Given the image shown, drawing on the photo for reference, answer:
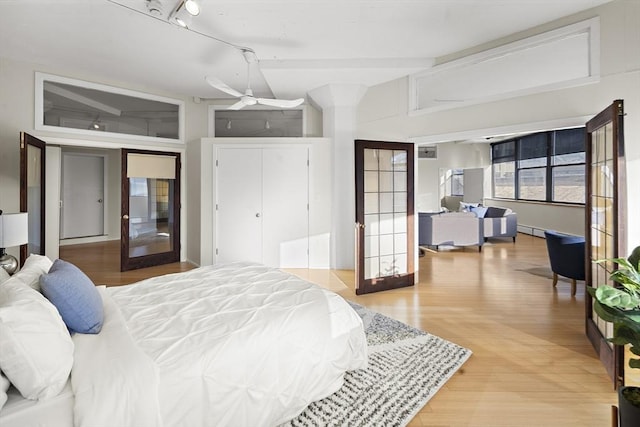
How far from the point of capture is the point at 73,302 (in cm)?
157

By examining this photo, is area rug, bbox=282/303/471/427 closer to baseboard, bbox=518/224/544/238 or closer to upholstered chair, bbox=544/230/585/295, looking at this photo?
upholstered chair, bbox=544/230/585/295

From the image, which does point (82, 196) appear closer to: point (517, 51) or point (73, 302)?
point (73, 302)

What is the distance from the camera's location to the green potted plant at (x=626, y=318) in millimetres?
1560

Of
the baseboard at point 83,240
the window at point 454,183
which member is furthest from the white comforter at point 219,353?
the window at point 454,183

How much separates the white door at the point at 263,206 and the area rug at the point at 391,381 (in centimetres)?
248

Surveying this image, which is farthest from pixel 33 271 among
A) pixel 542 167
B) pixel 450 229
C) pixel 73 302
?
pixel 542 167

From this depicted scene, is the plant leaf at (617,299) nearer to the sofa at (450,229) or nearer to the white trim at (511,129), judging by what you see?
the white trim at (511,129)

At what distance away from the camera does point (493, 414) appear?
1926mm

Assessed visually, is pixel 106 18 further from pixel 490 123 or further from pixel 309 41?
pixel 490 123

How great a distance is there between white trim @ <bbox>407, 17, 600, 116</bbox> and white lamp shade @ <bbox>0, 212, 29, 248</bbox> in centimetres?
424

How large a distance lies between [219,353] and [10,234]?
2.23 metres

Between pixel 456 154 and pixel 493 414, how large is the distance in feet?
30.0

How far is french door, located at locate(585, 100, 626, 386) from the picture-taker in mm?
2197

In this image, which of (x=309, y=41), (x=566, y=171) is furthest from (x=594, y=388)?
(x=566, y=171)
